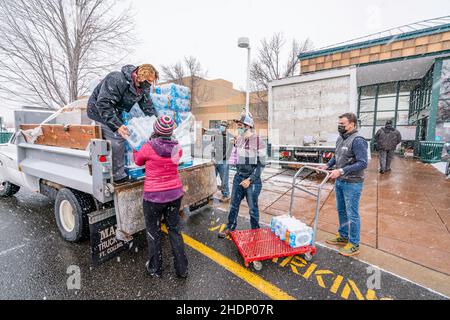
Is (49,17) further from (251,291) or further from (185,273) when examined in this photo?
(251,291)

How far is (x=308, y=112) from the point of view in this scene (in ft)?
25.5

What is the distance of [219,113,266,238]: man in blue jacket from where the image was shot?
11.1 feet

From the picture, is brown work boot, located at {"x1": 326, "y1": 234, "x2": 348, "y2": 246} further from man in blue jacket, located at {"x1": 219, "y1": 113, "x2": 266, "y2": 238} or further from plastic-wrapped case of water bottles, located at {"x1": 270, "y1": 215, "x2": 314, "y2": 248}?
man in blue jacket, located at {"x1": 219, "y1": 113, "x2": 266, "y2": 238}


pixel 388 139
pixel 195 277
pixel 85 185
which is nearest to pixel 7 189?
pixel 85 185

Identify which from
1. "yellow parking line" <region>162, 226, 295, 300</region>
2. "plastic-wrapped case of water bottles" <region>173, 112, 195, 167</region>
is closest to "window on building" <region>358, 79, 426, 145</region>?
"plastic-wrapped case of water bottles" <region>173, 112, 195, 167</region>

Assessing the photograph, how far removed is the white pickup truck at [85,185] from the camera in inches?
103

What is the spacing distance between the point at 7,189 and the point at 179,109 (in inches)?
191

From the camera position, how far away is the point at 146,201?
2.51m

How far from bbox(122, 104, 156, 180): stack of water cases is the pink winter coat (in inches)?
23.2

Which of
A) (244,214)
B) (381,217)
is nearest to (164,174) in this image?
(244,214)

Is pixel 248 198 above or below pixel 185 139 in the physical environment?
below

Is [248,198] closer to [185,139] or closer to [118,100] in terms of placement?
[185,139]

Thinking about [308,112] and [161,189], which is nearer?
[161,189]

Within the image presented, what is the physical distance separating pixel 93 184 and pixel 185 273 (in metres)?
1.50
